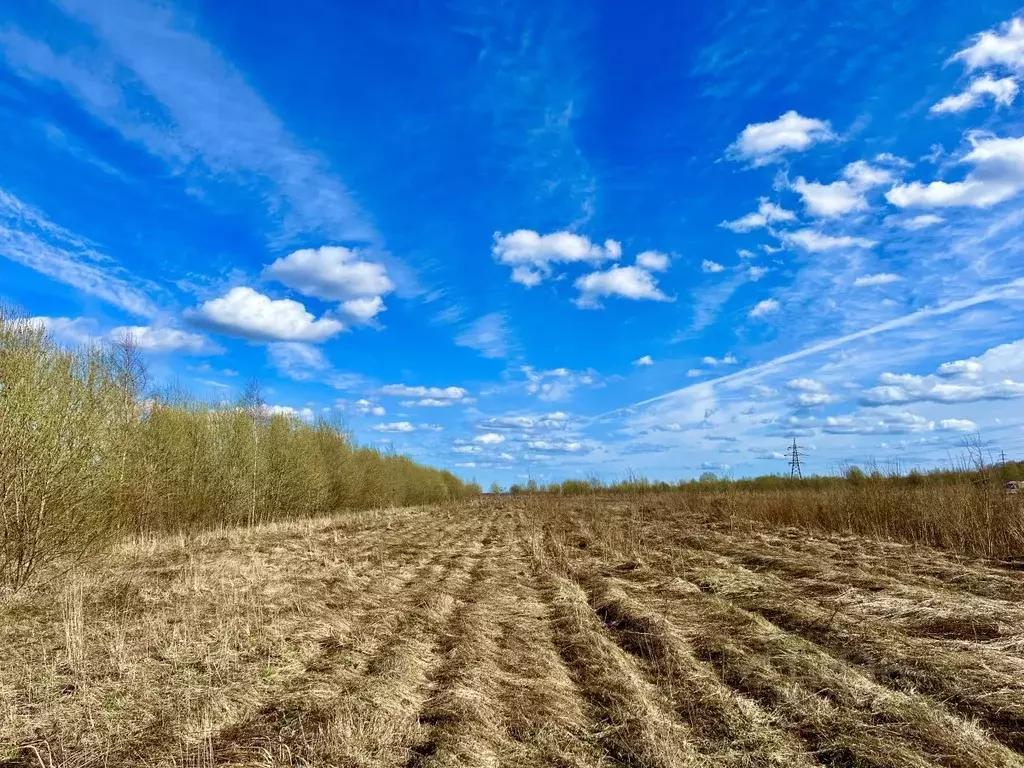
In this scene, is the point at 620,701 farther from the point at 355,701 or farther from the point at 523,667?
the point at 355,701

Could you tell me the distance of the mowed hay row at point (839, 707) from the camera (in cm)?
365

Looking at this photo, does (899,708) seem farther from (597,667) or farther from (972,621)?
(972,621)

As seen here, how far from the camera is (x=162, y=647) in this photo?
605 centimetres

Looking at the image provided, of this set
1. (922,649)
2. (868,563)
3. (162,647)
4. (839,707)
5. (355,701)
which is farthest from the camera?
(868,563)

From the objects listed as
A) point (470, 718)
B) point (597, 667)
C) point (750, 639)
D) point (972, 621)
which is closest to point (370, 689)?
point (470, 718)

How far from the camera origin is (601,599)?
842 centimetres

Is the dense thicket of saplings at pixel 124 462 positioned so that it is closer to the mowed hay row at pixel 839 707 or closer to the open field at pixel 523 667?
the open field at pixel 523 667

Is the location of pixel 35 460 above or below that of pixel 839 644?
above

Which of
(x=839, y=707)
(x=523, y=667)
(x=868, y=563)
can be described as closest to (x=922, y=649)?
(x=839, y=707)

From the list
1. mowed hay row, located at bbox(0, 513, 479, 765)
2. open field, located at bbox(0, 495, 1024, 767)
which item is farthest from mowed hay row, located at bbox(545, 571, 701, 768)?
mowed hay row, located at bbox(0, 513, 479, 765)

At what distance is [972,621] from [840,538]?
8.49 m

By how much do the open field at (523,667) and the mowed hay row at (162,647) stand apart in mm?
29

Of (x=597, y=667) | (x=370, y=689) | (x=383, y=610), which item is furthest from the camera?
(x=383, y=610)

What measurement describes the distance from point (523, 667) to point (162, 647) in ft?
11.8
